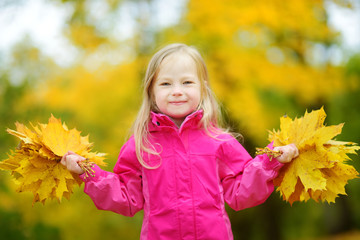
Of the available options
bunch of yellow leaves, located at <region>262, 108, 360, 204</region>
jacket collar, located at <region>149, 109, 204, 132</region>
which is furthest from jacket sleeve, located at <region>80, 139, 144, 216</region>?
bunch of yellow leaves, located at <region>262, 108, 360, 204</region>

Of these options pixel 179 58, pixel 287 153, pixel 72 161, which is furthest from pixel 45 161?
pixel 287 153

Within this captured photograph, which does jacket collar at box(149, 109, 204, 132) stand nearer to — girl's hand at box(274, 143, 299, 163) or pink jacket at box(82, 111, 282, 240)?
pink jacket at box(82, 111, 282, 240)

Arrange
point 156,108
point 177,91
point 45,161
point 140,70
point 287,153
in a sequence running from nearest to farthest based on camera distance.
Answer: point 287,153 → point 45,161 → point 177,91 → point 156,108 → point 140,70

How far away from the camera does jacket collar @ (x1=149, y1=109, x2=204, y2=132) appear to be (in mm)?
2240

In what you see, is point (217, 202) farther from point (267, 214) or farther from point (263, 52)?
point (267, 214)

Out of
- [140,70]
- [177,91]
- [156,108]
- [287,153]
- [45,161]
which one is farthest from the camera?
[140,70]

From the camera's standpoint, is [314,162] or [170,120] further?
[170,120]

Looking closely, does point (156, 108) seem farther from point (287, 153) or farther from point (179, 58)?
point (287, 153)

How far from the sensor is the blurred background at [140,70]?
609cm

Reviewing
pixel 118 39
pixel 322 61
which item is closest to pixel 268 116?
pixel 322 61

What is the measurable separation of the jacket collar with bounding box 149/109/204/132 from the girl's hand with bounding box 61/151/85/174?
1.51 feet

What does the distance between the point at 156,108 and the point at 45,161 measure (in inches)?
28.7

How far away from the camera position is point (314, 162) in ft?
6.70

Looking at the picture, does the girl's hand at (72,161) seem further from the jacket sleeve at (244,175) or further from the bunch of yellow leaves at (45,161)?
the jacket sleeve at (244,175)
